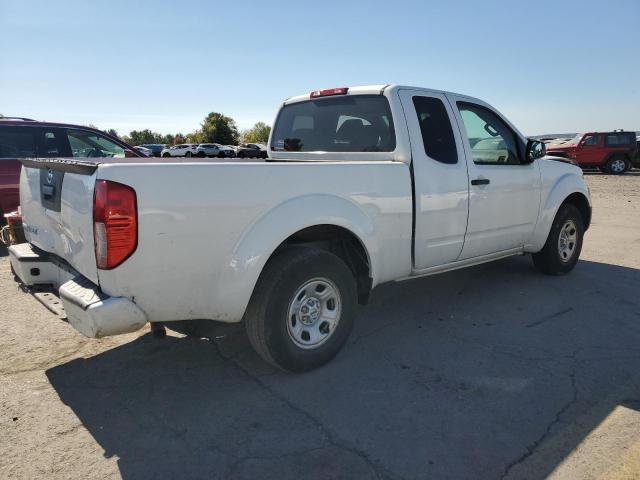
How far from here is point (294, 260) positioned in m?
2.95

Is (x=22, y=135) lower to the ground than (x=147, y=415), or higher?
higher

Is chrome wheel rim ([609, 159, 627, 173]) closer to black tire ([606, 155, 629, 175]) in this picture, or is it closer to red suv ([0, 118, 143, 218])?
black tire ([606, 155, 629, 175])

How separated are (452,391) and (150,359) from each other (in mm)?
2073

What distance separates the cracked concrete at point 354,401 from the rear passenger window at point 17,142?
3.37 meters

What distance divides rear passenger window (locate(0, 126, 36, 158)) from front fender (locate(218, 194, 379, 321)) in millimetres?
5550

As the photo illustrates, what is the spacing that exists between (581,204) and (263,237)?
444cm

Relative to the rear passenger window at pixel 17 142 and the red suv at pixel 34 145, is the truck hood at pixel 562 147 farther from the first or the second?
the rear passenger window at pixel 17 142

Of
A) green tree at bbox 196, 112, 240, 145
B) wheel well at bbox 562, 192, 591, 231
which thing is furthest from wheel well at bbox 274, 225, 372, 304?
green tree at bbox 196, 112, 240, 145

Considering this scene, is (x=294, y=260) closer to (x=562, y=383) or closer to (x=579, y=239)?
(x=562, y=383)

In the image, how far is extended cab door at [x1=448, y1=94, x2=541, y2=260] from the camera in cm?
418

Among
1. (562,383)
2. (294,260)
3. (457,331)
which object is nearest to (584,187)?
(457,331)

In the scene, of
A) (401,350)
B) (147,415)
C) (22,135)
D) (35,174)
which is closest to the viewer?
(147,415)

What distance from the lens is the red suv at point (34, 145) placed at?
6.69m

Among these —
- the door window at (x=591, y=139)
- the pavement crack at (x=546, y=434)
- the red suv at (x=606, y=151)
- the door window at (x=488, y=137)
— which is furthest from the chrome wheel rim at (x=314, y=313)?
the door window at (x=591, y=139)
